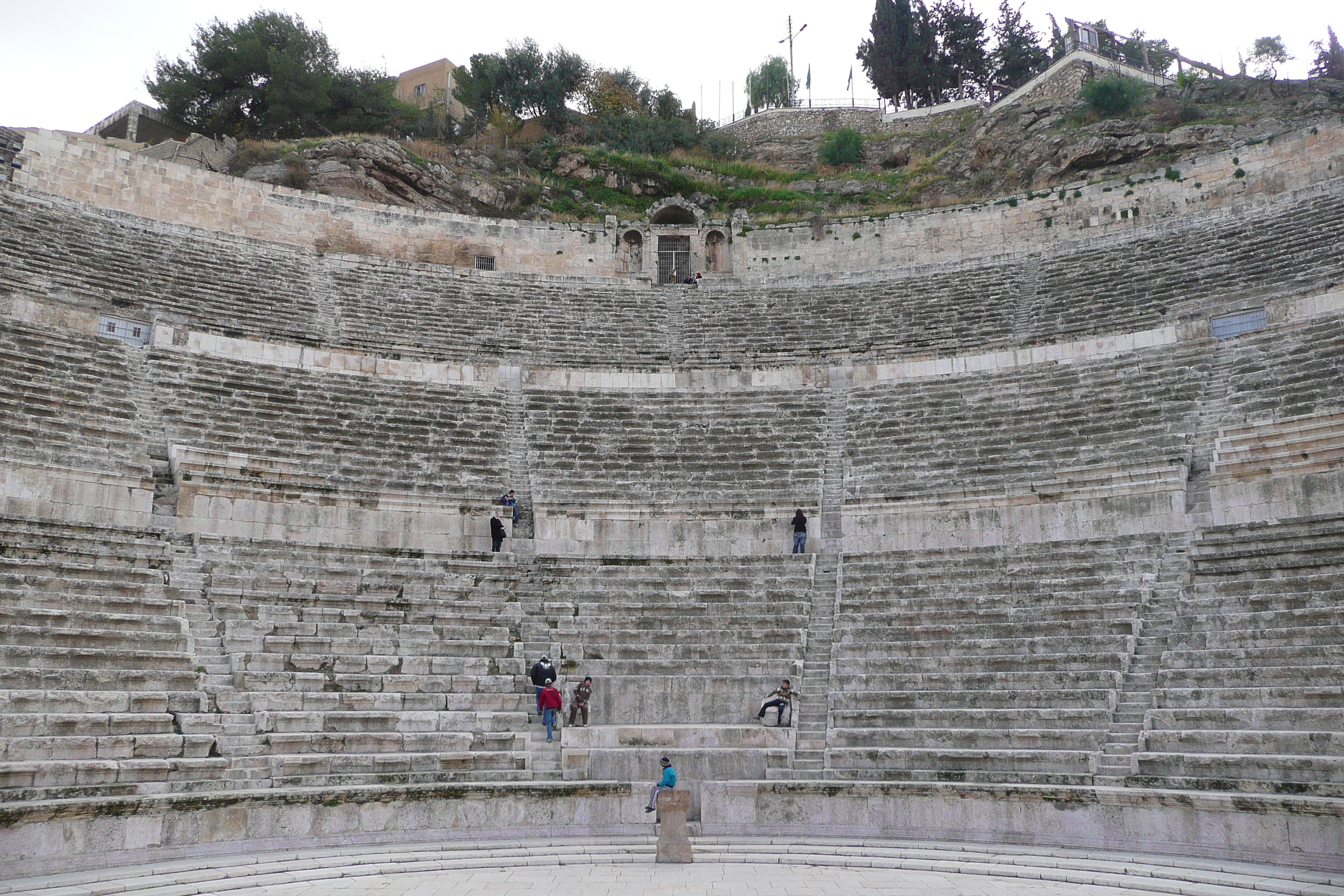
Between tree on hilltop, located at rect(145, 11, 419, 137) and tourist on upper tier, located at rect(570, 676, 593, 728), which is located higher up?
tree on hilltop, located at rect(145, 11, 419, 137)

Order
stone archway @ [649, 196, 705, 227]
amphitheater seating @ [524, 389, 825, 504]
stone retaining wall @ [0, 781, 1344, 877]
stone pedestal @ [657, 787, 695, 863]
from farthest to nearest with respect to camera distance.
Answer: stone archway @ [649, 196, 705, 227] → amphitheater seating @ [524, 389, 825, 504] → stone pedestal @ [657, 787, 695, 863] → stone retaining wall @ [0, 781, 1344, 877]

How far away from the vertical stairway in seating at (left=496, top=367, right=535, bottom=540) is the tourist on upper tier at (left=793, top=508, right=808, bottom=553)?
14.6ft

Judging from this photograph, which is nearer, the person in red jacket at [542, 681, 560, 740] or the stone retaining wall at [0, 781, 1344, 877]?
the stone retaining wall at [0, 781, 1344, 877]

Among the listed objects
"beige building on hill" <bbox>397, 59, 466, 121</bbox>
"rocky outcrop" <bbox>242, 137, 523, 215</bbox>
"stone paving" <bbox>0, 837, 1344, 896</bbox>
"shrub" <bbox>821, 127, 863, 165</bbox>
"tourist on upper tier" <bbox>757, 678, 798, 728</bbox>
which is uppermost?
"beige building on hill" <bbox>397, 59, 466, 121</bbox>

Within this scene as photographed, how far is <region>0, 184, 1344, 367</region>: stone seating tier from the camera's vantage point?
18406 mm

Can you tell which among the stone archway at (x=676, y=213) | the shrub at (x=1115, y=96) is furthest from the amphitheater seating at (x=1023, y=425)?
the shrub at (x=1115, y=96)

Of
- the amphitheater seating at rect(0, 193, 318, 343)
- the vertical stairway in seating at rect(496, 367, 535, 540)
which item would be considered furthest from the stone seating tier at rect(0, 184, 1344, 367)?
the vertical stairway in seating at rect(496, 367, 535, 540)

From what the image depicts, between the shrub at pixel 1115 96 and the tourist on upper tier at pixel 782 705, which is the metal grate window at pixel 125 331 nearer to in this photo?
the tourist on upper tier at pixel 782 705

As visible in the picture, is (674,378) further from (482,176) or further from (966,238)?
Answer: (482,176)

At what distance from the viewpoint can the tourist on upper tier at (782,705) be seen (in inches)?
470

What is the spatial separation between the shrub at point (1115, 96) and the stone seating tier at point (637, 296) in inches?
352

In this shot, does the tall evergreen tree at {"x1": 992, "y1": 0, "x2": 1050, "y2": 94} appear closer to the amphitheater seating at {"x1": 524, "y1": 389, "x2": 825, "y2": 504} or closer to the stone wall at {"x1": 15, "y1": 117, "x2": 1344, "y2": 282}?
the stone wall at {"x1": 15, "y1": 117, "x2": 1344, "y2": 282}

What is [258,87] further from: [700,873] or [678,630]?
[700,873]

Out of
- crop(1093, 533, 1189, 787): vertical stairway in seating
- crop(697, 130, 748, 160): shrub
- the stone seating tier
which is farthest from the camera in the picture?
crop(697, 130, 748, 160): shrub
